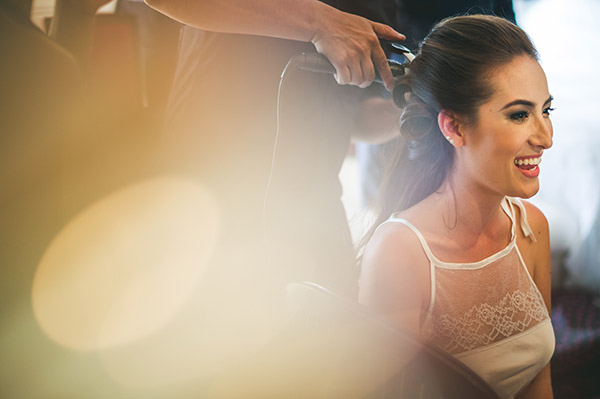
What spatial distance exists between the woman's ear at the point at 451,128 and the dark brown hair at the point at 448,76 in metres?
0.01

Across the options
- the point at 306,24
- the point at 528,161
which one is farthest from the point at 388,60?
the point at 528,161

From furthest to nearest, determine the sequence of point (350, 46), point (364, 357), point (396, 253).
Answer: point (396, 253) < point (350, 46) < point (364, 357)

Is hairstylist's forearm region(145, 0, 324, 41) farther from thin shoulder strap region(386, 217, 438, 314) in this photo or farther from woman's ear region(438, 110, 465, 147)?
thin shoulder strap region(386, 217, 438, 314)

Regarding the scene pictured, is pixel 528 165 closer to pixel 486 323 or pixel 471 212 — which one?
pixel 471 212

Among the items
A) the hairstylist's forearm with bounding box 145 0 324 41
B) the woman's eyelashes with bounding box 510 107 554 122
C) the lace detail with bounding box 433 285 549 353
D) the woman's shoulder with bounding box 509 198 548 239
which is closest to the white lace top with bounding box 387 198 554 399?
the lace detail with bounding box 433 285 549 353

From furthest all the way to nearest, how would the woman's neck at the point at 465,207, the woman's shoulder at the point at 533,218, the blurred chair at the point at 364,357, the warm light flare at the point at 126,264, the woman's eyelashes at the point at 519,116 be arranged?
1. the woman's shoulder at the point at 533,218
2. the woman's neck at the point at 465,207
3. the woman's eyelashes at the point at 519,116
4. the warm light flare at the point at 126,264
5. the blurred chair at the point at 364,357

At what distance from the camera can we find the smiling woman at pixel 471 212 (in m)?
0.86

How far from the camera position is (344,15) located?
0.83 meters

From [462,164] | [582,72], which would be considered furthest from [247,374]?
[582,72]

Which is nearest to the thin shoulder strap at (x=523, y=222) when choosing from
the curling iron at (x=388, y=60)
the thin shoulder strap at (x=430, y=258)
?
the thin shoulder strap at (x=430, y=258)

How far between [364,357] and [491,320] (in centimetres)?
36

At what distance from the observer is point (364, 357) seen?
69cm

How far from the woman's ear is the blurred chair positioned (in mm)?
399

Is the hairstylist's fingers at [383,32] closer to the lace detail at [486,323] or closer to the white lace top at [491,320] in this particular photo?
the white lace top at [491,320]
